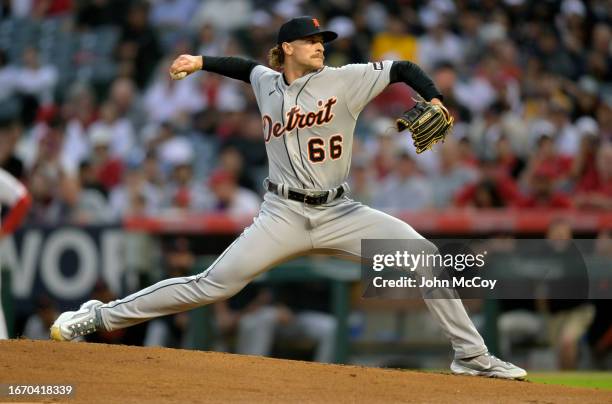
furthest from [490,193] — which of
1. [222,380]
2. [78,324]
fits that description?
[222,380]

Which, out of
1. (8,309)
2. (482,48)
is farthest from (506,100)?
(8,309)

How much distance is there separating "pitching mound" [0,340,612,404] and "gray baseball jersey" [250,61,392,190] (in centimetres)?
98

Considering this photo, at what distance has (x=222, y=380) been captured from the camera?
225 inches

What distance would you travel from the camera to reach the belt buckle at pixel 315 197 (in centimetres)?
598

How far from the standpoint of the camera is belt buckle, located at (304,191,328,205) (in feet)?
19.6

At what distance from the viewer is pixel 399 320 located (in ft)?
30.2

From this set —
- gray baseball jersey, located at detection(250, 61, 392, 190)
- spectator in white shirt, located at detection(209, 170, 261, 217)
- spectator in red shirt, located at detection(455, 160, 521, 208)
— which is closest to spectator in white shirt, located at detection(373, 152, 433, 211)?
spectator in red shirt, located at detection(455, 160, 521, 208)

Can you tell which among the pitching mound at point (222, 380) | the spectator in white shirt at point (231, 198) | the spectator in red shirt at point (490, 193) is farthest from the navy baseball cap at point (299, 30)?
the spectator in white shirt at point (231, 198)

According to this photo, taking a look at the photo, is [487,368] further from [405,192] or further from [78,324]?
[405,192]

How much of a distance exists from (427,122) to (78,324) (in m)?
2.14

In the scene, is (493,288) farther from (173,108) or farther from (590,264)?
(173,108)

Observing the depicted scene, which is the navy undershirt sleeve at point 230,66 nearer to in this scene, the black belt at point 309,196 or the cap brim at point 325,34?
the cap brim at point 325,34

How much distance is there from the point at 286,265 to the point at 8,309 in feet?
8.47

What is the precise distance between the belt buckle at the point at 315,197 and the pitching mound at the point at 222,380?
861 millimetres
